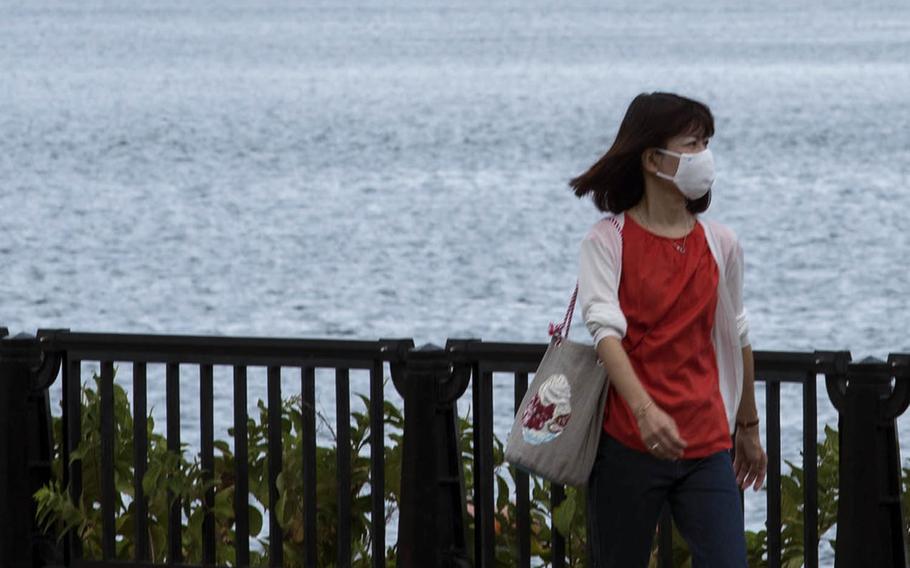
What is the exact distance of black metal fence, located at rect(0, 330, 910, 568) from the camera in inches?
244

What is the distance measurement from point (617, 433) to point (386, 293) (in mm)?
21358

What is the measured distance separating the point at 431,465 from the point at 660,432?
69.8 inches

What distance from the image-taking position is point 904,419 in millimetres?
14469

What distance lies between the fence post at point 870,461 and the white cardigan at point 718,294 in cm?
87

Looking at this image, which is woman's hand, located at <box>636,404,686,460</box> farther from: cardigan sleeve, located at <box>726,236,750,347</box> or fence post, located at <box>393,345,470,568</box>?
fence post, located at <box>393,345,470,568</box>

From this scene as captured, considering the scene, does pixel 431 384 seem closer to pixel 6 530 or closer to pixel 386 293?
pixel 6 530

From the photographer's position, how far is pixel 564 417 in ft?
16.4

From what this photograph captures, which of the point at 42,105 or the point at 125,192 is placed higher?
the point at 42,105

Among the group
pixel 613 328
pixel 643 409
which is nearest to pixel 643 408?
pixel 643 409

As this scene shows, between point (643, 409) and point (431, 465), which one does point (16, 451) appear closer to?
point (431, 465)

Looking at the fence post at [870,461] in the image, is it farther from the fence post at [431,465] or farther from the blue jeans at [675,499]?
the fence post at [431,465]

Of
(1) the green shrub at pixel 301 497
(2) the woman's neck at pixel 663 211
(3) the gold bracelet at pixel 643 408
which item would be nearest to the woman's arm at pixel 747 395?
(2) the woman's neck at pixel 663 211

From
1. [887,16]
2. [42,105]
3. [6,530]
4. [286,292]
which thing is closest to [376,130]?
[42,105]

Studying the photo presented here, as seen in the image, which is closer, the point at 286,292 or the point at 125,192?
the point at 286,292
